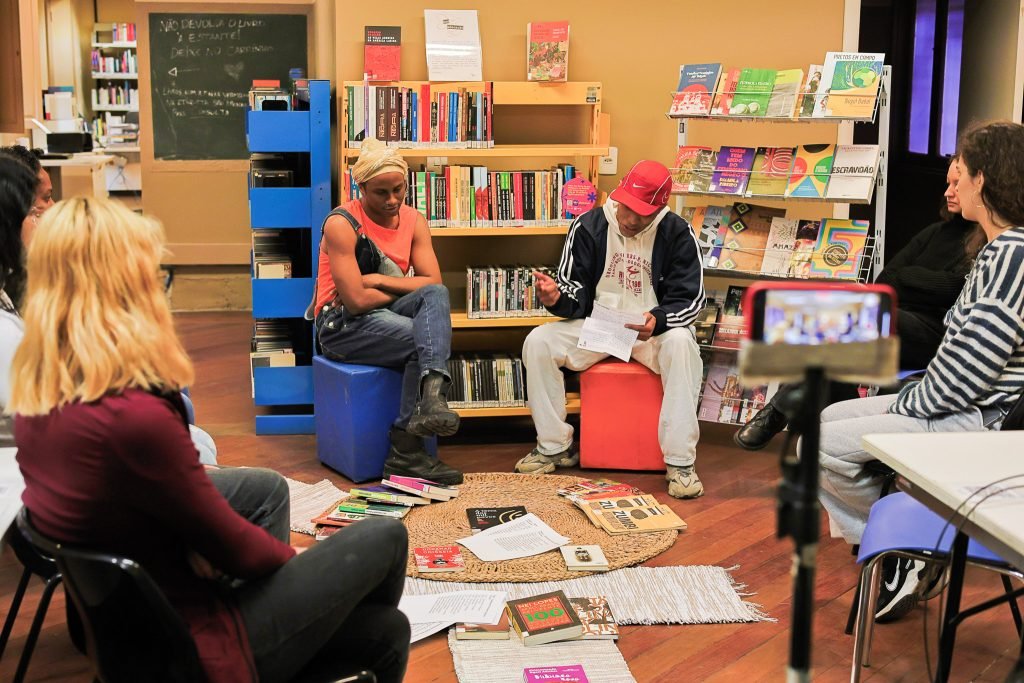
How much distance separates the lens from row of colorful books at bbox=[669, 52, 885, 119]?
4367mm

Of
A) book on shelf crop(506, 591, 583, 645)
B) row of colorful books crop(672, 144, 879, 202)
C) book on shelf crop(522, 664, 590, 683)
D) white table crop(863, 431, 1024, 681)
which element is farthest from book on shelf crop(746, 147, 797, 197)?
book on shelf crop(522, 664, 590, 683)

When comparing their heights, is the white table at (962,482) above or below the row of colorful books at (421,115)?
below

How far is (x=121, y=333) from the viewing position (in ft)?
5.84

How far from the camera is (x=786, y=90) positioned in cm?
452

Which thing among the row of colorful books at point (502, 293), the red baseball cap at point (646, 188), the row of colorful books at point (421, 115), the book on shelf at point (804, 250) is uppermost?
the row of colorful books at point (421, 115)

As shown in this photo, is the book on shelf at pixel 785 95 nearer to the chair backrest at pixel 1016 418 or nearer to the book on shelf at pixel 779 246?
the book on shelf at pixel 779 246

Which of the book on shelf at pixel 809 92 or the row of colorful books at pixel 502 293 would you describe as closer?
the book on shelf at pixel 809 92

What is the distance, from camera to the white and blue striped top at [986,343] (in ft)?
9.56

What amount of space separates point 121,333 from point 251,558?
43 centimetres

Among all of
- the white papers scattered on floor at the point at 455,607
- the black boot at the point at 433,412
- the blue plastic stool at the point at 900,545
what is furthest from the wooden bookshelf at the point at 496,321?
the blue plastic stool at the point at 900,545

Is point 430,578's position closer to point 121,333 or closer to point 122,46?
point 121,333

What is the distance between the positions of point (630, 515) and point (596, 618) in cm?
84

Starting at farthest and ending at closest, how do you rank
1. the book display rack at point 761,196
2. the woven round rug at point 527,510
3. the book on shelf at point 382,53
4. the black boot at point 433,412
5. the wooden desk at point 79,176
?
1. the wooden desk at point 79,176
2. the book on shelf at point 382,53
3. the book display rack at point 761,196
4. the black boot at point 433,412
5. the woven round rug at point 527,510

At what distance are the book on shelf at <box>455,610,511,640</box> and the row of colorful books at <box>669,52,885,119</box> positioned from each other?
2.46 metres
